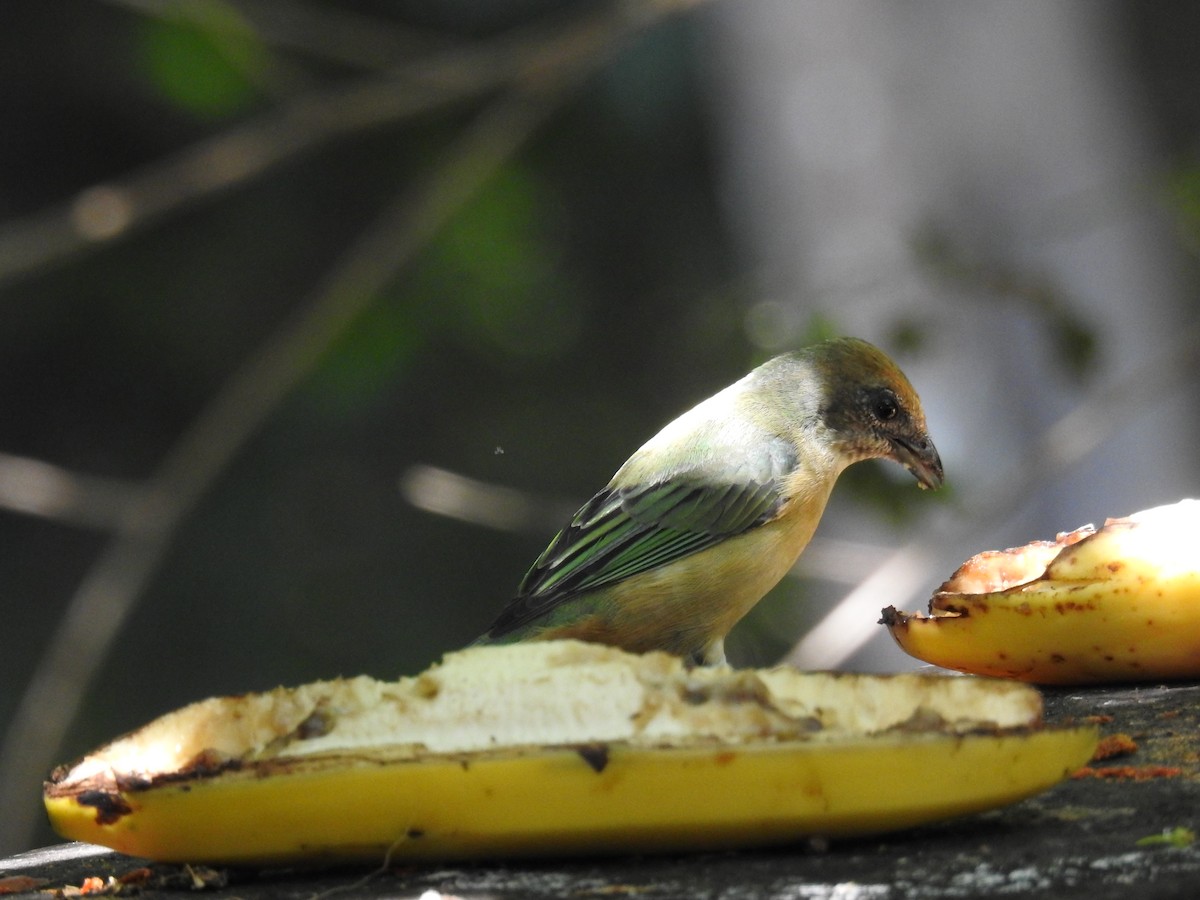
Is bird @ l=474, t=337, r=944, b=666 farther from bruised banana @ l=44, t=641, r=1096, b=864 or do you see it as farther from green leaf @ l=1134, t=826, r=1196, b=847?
green leaf @ l=1134, t=826, r=1196, b=847

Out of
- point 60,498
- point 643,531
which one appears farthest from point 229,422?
point 643,531

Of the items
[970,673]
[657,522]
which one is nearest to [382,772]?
[970,673]

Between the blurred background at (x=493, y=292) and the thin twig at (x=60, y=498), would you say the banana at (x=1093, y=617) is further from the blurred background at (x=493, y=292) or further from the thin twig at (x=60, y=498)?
the thin twig at (x=60, y=498)

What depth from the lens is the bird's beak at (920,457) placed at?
459 centimetres

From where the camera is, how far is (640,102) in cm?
915

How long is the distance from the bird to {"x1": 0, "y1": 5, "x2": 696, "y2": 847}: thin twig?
4.49 feet

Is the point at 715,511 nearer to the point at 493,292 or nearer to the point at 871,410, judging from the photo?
the point at 871,410

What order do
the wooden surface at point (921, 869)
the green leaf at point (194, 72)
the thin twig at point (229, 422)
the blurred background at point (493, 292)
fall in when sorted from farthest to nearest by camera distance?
the green leaf at point (194, 72)
the blurred background at point (493, 292)
the thin twig at point (229, 422)
the wooden surface at point (921, 869)

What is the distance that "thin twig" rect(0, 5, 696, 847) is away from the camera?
16.9 feet

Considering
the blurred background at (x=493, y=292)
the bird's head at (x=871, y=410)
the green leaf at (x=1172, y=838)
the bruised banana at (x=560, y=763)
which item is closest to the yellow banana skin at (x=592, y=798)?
the bruised banana at (x=560, y=763)

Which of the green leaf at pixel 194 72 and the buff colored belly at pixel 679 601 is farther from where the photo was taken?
the green leaf at pixel 194 72

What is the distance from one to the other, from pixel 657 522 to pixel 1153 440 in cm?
315

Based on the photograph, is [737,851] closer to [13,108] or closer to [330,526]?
[330,526]

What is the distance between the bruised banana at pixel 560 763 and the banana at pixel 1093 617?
2.60ft
